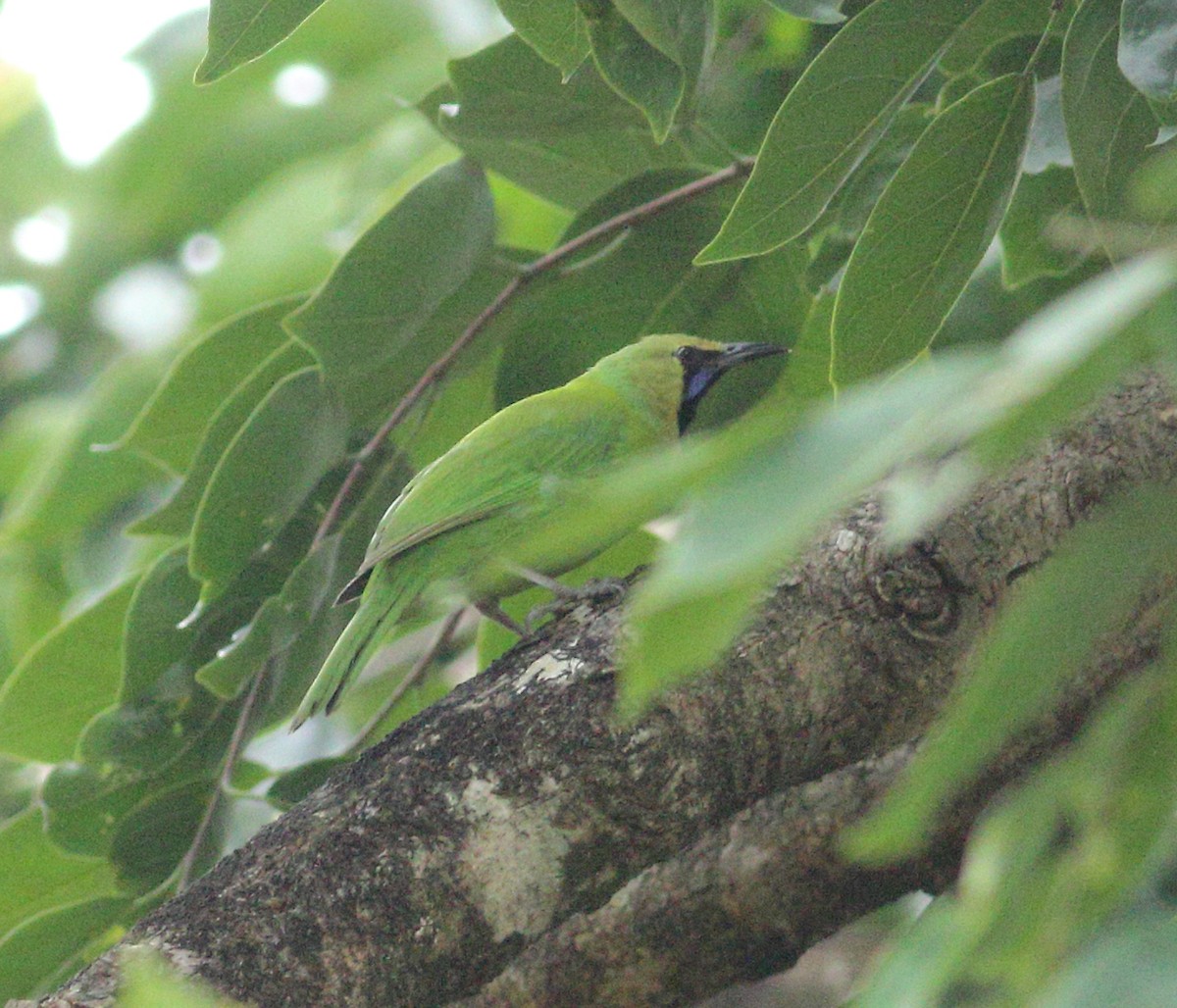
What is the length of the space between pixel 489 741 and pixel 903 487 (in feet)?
4.77

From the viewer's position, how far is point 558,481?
3.50 m

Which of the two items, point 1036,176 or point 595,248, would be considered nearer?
point 1036,176

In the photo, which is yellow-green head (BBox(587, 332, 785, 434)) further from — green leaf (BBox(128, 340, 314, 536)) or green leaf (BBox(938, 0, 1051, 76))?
green leaf (BBox(938, 0, 1051, 76))

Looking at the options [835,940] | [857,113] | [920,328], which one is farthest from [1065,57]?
[835,940]

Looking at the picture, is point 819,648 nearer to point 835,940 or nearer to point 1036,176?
point 1036,176

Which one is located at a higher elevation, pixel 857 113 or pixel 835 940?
pixel 857 113

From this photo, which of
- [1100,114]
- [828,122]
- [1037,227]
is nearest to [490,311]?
[828,122]

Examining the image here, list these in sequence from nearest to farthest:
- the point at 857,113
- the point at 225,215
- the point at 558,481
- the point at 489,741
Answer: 1. the point at 489,741
2. the point at 857,113
3. the point at 558,481
4. the point at 225,215

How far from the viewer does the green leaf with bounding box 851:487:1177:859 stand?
0.86m

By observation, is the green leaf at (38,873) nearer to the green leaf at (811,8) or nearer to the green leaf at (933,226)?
the green leaf at (933,226)

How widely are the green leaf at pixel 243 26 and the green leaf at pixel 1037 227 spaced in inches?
60.0

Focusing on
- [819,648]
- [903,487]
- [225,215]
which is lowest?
[819,648]

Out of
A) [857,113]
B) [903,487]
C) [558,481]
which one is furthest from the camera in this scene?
[558,481]

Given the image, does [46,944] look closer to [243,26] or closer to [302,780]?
[302,780]
